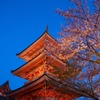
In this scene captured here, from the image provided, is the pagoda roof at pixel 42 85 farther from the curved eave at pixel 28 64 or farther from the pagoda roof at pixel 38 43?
the pagoda roof at pixel 38 43

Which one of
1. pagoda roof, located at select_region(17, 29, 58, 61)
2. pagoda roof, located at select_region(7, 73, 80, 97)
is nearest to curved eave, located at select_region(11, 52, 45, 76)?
pagoda roof, located at select_region(7, 73, 80, 97)

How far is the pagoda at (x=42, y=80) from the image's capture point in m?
13.6

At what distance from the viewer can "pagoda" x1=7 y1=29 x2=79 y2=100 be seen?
1361cm

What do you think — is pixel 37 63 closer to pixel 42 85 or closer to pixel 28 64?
pixel 28 64

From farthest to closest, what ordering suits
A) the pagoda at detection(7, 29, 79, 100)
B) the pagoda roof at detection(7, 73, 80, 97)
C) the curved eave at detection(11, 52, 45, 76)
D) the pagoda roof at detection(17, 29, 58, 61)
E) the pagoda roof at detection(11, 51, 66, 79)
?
the pagoda roof at detection(17, 29, 58, 61) → the curved eave at detection(11, 52, 45, 76) → the pagoda roof at detection(11, 51, 66, 79) → the pagoda at detection(7, 29, 79, 100) → the pagoda roof at detection(7, 73, 80, 97)

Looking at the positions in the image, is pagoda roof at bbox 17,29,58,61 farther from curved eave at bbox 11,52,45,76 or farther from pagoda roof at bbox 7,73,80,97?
pagoda roof at bbox 7,73,80,97

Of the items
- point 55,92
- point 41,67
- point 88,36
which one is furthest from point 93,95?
point 41,67

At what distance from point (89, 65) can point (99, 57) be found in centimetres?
143

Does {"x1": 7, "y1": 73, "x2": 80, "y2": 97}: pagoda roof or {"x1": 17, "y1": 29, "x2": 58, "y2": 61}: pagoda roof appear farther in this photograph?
{"x1": 17, "y1": 29, "x2": 58, "y2": 61}: pagoda roof

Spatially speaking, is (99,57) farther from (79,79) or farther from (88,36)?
(79,79)

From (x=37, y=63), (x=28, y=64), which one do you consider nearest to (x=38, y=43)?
(x=37, y=63)

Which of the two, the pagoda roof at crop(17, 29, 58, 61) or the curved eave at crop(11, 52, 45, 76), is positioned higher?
the pagoda roof at crop(17, 29, 58, 61)

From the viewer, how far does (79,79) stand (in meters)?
10.1

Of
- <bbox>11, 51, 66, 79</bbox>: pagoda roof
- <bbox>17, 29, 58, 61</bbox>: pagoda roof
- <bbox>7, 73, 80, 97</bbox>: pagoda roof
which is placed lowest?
<bbox>7, 73, 80, 97</bbox>: pagoda roof
